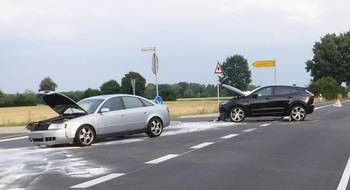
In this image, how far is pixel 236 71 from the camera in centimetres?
11881

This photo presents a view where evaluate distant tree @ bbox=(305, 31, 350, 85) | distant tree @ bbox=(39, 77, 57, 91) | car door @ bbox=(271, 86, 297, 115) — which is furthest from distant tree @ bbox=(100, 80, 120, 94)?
car door @ bbox=(271, 86, 297, 115)

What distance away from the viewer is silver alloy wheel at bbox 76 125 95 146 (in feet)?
48.8

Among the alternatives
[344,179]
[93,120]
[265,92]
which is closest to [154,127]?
[93,120]

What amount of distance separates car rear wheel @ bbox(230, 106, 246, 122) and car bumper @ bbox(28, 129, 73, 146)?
31.6ft

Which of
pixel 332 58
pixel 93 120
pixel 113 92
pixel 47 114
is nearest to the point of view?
pixel 93 120

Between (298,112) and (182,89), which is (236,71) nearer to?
(182,89)

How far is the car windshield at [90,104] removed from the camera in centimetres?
1574

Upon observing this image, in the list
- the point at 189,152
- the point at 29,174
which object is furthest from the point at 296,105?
the point at 29,174

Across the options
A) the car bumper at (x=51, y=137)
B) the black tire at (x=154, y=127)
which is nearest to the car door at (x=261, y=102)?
the black tire at (x=154, y=127)

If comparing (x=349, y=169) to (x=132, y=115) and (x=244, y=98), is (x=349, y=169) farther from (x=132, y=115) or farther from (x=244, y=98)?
(x=244, y=98)

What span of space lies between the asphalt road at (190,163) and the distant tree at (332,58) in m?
63.1

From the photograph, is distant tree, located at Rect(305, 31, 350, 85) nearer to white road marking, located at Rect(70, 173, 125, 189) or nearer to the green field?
the green field

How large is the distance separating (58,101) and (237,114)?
9553 millimetres

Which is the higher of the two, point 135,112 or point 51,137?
point 135,112
